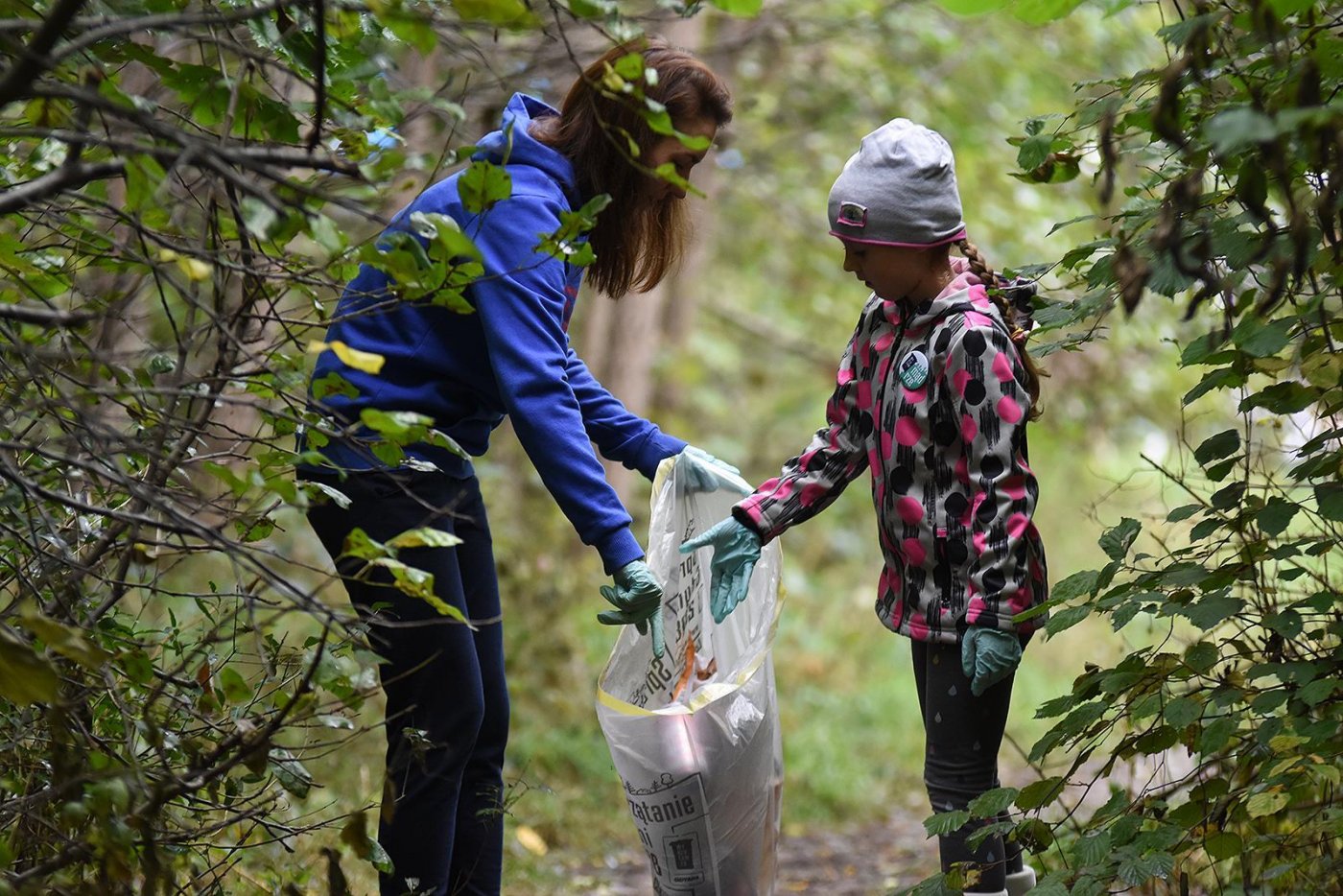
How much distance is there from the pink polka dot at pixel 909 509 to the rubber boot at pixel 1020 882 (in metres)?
0.76

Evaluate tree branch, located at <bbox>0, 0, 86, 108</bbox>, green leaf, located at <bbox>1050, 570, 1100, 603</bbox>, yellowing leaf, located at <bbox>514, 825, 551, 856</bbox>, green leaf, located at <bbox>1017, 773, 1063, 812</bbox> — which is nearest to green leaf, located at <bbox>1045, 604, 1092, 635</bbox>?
green leaf, located at <bbox>1050, 570, 1100, 603</bbox>

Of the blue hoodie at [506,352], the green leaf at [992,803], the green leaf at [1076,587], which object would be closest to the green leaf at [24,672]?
the blue hoodie at [506,352]

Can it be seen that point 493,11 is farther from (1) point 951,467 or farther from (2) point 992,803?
(2) point 992,803

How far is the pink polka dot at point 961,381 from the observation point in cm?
241

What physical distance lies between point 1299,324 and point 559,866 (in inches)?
118

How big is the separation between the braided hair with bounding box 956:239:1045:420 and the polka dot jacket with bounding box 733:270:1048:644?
27 millimetres

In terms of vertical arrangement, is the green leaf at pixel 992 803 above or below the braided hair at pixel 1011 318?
below

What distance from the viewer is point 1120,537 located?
228cm

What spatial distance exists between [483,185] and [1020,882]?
1745 mm

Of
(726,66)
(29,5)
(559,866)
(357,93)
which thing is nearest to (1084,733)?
(357,93)

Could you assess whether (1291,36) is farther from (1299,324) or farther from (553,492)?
(553,492)

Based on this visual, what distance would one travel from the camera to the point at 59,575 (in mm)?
2006

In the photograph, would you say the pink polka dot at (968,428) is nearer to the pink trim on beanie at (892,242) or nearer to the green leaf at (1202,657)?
the pink trim on beanie at (892,242)

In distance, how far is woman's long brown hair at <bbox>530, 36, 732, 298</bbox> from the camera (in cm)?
246
